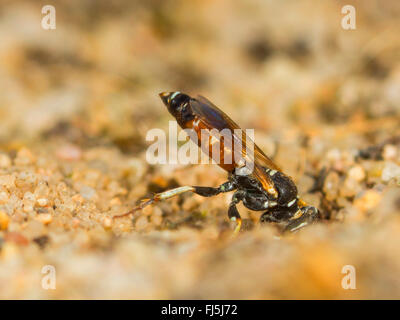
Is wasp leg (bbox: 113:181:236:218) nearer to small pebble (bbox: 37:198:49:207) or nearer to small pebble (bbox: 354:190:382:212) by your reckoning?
small pebble (bbox: 37:198:49:207)

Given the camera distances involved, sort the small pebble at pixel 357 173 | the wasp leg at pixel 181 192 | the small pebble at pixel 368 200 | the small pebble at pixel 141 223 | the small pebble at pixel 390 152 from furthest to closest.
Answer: the small pebble at pixel 390 152, the small pebble at pixel 357 173, the wasp leg at pixel 181 192, the small pebble at pixel 141 223, the small pebble at pixel 368 200

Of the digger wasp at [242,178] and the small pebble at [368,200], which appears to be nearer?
the small pebble at [368,200]

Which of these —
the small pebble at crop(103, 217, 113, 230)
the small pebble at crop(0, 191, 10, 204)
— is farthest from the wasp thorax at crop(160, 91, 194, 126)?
the small pebble at crop(0, 191, 10, 204)

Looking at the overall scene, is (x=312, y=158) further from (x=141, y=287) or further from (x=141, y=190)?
(x=141, y=287)

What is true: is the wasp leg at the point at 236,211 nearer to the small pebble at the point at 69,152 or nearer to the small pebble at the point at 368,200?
the small pebble at the point at 368,200

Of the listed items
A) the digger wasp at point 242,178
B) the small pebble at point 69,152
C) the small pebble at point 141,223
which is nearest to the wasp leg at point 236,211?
the digger wasp at point 242,178

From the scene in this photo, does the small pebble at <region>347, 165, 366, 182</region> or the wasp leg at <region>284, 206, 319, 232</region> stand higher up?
the small pebble at <region>347, 165, 366, 182</region>

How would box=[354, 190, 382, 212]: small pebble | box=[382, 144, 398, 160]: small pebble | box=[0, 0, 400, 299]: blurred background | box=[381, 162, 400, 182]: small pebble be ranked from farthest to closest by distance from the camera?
box=[382, 144, 398, 160]: small pebble → box=[381, 162, 400, 182]: small pebble → box=[354, 190, 382, 212]: small pebble → box=[0, 0, 400, 299]: blurred background
